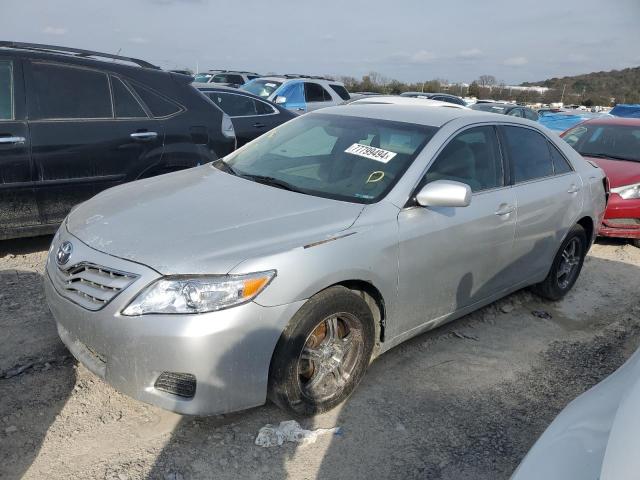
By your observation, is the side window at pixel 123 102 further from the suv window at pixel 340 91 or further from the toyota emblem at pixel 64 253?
the suv window at pixel 340 91

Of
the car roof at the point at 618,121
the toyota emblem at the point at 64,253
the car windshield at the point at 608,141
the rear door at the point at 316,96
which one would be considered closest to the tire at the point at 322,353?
the toyota emblem at the point at 64,253

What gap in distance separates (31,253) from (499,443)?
4.21m

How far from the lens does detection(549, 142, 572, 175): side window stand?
4590 millimetres

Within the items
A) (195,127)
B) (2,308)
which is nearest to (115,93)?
(195,127)

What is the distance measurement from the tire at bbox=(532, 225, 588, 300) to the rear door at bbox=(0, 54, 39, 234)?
4370 mm

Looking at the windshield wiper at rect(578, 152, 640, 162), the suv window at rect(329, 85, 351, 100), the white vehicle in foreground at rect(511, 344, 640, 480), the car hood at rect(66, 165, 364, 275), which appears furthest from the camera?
the suv window at rect(329, 85, 351, 100)

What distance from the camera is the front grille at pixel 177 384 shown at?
257cm

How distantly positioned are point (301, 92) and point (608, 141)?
7.50 meters

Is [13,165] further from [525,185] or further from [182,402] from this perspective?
[525,185]

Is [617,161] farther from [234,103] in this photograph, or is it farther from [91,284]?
[91,284]

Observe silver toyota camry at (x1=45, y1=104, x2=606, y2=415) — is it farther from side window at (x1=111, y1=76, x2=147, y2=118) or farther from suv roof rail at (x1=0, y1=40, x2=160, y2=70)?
suv roof rail at (x1=0, y1=40, x2=160, y2=70)

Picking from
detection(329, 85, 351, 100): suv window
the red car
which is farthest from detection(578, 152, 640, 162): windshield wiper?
detection(329, 85, 351, 100): suv window

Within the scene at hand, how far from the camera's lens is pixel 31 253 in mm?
5059

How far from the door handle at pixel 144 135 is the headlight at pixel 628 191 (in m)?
5.22
